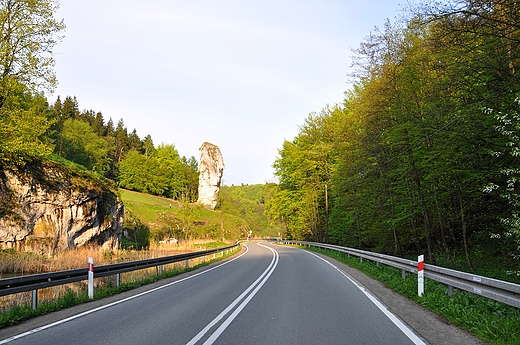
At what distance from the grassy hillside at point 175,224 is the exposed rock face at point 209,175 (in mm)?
11511

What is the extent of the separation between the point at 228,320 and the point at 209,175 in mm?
88440

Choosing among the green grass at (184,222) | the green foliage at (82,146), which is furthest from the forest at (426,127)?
the green foliage at (82,146)

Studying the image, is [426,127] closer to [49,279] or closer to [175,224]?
[49,279]

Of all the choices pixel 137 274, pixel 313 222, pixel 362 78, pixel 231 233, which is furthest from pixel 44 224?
pixel 231 233

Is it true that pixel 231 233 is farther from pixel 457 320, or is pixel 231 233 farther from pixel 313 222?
pixel 457 320

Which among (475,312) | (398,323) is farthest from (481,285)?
(398,323)

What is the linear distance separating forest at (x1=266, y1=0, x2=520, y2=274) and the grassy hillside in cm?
1981

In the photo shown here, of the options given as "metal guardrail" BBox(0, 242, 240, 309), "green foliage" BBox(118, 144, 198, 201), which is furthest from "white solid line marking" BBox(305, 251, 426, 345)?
"green foliage" BBox(118, 144, 198, 201)

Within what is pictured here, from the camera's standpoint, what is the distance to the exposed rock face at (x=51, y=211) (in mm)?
21172

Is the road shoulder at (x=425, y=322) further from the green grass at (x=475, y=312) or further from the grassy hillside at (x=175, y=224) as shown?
the grassy hillside at (x=175, y=224)

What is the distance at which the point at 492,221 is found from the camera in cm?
1666

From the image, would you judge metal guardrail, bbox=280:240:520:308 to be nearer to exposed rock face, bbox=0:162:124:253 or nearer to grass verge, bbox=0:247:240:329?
grass verge, bbox=0:247:240:329

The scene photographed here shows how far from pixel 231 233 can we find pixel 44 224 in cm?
5335

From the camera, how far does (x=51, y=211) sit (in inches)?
953
